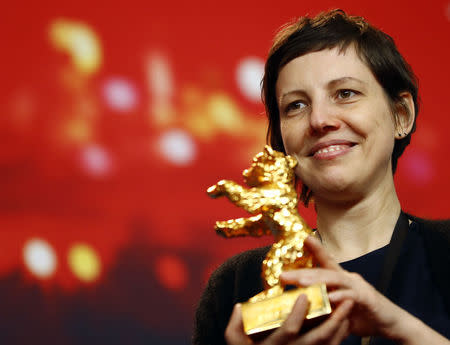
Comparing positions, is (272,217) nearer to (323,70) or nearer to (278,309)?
(278,309)

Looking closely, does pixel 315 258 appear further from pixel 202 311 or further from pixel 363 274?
pixel 202 311

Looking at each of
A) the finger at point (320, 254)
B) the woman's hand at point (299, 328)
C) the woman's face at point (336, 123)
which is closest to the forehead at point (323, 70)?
the woman's face at point (336, 123)

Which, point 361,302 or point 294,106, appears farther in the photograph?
point 294,106

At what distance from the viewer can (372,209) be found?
1.10 meters

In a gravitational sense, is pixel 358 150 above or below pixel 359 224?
above

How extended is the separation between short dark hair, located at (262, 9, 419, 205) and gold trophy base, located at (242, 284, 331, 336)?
49cm

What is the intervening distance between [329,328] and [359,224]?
0.40 m

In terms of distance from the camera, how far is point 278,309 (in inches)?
29.5

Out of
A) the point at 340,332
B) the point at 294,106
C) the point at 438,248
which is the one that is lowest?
the point at 340,332

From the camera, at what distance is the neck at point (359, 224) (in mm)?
1100

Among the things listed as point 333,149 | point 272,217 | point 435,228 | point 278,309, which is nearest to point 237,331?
point 278,309

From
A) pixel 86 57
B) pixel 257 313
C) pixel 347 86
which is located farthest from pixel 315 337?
pixel 86 57

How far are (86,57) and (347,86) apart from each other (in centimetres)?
121

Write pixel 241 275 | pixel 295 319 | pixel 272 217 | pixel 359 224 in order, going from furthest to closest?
pixel 241 275 → pixel 359 224 → pixel 272 217 → pixel 295 319
